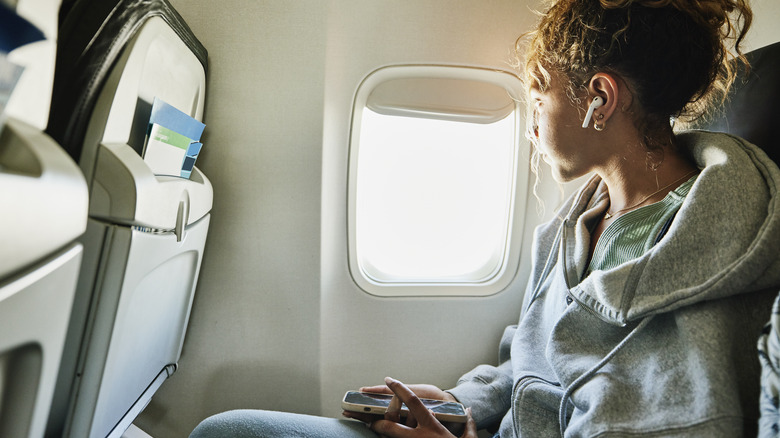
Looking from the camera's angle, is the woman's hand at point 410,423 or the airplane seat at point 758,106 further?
the woman's hand at point 410,423

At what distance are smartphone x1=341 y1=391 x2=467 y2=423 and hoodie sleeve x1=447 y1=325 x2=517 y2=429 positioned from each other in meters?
0.09

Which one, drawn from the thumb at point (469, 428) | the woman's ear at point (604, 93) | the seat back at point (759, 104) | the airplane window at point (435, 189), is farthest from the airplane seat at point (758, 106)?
the thumb at point (469, 428)

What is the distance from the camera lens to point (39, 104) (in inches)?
29.1

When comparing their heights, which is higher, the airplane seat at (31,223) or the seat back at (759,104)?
the seat back at (759,104)

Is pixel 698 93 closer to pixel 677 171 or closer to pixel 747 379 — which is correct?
pixel 677 171

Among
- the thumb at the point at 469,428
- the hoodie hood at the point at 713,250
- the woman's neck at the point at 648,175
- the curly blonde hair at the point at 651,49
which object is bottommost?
the thumb at the point at 469,428

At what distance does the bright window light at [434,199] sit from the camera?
6.19ft

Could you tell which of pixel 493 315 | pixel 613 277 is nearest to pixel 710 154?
pixel 613 277

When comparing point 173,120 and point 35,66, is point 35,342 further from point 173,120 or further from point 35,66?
point 173,120

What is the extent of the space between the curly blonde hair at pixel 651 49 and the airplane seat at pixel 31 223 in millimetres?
1009

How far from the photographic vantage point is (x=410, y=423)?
4.28 ft

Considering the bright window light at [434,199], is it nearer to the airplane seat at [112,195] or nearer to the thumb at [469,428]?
the thumb at [469,428]

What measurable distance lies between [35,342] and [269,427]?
58 centimetres

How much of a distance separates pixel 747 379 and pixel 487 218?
119 cm
